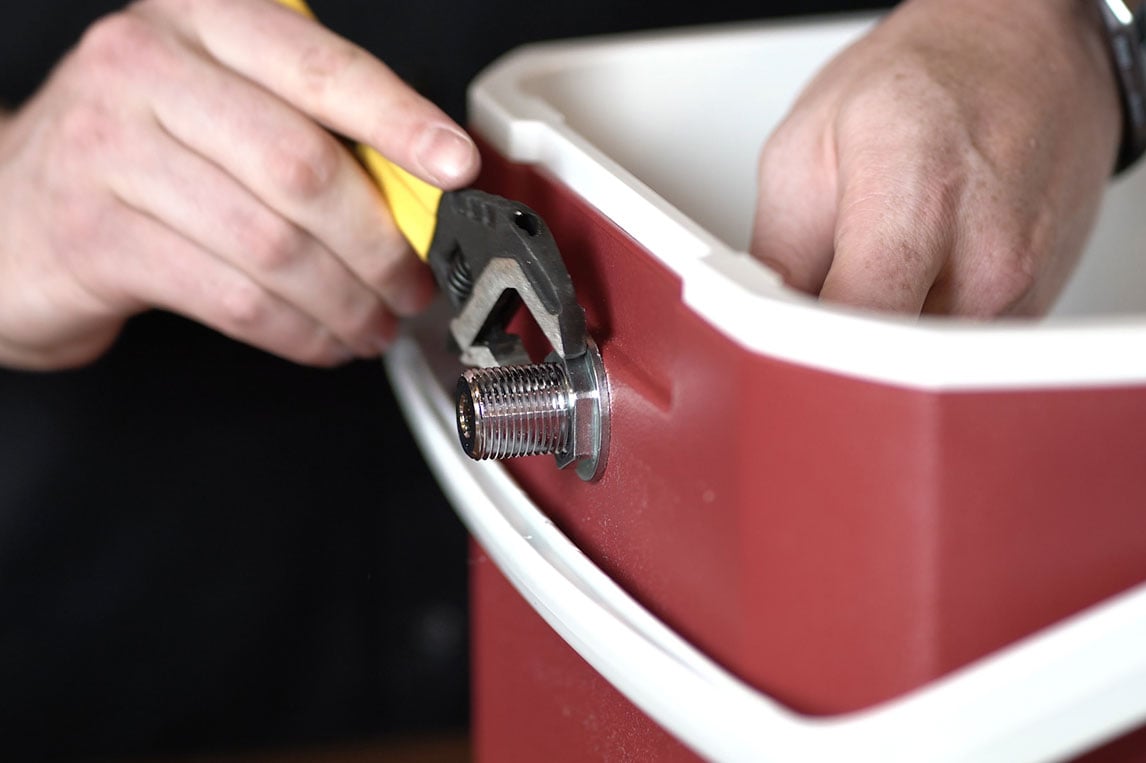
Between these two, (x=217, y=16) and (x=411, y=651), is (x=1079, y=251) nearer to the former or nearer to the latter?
(x=217, y=16)

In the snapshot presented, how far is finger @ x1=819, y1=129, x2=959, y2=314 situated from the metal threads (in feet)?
0.27

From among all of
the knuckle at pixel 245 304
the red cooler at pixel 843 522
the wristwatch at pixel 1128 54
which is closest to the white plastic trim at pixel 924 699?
the red cooler at pixel 843 522

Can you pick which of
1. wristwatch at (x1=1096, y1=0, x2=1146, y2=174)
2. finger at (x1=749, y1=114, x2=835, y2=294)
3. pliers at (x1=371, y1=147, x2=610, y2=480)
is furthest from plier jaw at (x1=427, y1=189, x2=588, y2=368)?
wristwatch at (x1=1096, y1=0, x2=1146, y2=174)

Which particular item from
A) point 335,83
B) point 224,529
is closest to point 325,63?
point 335,83

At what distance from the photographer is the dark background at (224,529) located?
0.76 metres

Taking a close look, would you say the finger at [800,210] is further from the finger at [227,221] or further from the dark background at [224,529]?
the dark background at [224,529]

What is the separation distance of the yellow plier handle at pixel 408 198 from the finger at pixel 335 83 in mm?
18

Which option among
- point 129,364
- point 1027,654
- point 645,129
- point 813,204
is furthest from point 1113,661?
point 129,364

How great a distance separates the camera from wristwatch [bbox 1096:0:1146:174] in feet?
1.71

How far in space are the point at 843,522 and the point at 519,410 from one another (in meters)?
0.12

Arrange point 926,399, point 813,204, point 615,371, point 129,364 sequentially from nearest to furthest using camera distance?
point 926,399 < point 615,371 < point 813,204 < point 129,364

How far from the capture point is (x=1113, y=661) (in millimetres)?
254

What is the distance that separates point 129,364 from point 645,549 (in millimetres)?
498

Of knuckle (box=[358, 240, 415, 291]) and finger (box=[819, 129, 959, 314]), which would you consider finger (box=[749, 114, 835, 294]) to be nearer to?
finger (box=[819, 129, 959, 314])
